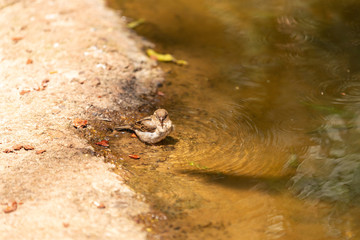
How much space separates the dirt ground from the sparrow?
0.75 m

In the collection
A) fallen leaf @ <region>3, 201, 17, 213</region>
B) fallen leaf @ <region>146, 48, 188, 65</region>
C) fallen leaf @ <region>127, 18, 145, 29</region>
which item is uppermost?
fallen leaf @ <region>3, 201, 17, 213</region>

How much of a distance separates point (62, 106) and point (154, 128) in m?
1.56

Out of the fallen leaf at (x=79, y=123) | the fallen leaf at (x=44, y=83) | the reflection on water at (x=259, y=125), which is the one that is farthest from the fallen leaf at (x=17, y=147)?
the fallen leaf at (x=44, y=83)

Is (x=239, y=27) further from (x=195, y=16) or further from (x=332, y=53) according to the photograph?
(x=332, y=53)

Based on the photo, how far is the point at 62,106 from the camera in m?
6.18

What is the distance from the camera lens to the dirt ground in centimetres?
426

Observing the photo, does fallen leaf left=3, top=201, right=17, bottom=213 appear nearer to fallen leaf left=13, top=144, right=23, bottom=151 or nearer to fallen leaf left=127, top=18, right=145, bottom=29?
fallen leaf left=13, top=144, right=23, bottom=151

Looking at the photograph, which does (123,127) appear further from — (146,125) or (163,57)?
(163,57)

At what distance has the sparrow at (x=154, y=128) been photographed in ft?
18.3

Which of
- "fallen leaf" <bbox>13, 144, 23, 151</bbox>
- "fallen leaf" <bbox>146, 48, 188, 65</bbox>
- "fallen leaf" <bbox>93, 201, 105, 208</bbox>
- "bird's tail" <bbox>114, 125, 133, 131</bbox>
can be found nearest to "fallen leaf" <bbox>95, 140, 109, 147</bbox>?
"bird's tail" <bbox>114, 125, 133, 131</bbox>

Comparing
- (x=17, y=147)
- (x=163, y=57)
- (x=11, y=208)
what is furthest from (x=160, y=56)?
(x=11, y=208)

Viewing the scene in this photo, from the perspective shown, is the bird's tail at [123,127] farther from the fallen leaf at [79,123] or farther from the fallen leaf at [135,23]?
the fallen leaf at [135,23]

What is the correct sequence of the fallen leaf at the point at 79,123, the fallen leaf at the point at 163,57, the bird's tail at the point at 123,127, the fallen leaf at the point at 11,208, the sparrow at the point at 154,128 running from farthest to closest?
the fallen leaf at the point at 163,57, the bird's tail at the point at 123,127, the fallen leaf at the point at 79,123, the sparrow at the point at 154,128, the fallen leaf at the point at 11,208

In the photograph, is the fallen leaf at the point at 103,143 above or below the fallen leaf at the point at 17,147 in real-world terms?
below
